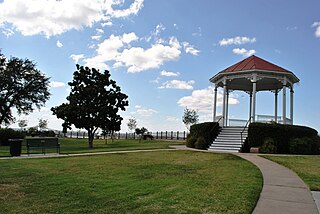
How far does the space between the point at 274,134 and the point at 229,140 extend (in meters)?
3.14

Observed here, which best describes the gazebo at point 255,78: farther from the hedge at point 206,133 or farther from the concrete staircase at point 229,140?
the hedge at point 206,133

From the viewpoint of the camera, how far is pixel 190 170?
10648 millimetres

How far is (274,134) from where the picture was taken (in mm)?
19719

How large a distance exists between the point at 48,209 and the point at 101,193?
142cm

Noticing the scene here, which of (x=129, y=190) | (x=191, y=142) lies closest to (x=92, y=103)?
(x=191, y=142)

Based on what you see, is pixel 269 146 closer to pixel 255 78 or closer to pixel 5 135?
pixel 255 78

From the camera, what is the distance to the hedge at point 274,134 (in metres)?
19.6

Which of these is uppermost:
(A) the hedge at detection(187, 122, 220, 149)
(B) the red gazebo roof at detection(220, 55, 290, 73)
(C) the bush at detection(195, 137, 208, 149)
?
(B) the red gazebo roof at detection(220, 55, 290, 73)

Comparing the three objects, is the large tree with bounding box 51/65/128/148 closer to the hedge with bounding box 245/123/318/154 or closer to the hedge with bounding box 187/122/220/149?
the hedge with bounding box 187/122/220/149

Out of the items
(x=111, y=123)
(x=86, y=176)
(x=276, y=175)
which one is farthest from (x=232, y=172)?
(x=111, y=123)

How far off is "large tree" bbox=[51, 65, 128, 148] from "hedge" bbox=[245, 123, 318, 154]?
1351cm

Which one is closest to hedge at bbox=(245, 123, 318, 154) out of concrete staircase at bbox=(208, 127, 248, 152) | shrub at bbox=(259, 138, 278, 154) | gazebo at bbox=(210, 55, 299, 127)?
shrub at bbox=(259, 138, 278, 154)

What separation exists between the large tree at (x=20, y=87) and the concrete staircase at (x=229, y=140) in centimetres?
2677

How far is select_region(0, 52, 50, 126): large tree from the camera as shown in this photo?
38469 millimetres
